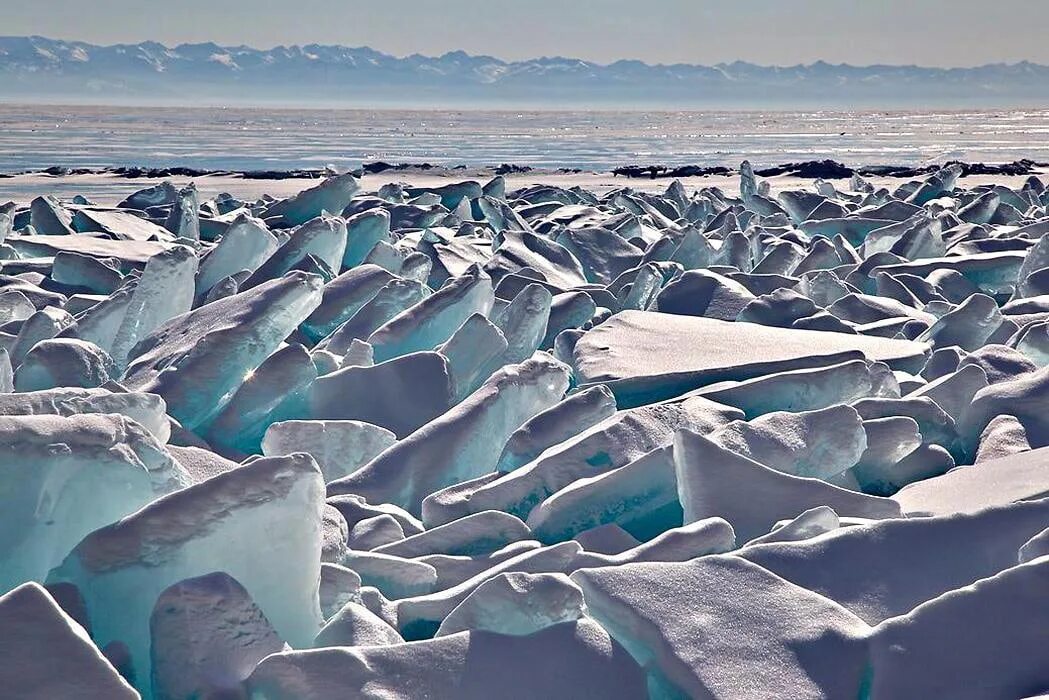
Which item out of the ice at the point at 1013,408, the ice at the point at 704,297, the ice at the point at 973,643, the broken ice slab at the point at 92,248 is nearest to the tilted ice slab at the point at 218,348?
the ice at the point at 704,297

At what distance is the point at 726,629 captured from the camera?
4.71 ft

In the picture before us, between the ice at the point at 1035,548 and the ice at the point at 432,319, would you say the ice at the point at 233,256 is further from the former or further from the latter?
the ice at the point at 1035,548

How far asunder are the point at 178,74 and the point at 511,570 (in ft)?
623

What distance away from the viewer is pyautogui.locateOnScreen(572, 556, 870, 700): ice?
137 centimetres

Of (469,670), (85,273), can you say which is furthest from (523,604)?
(85,273)

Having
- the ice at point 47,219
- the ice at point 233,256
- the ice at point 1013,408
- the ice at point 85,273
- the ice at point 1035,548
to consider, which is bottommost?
the ice at point 47,219

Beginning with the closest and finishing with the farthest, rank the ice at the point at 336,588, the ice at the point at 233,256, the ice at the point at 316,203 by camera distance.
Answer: the ice at the point at 336,588 → the ice at the point at 233,256 → the ice at the point at 316,203

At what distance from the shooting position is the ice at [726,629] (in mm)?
1368

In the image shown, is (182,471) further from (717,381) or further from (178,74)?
(178,74)

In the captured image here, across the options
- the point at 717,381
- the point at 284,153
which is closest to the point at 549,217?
the point at 717,381

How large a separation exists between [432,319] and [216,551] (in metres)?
1.56

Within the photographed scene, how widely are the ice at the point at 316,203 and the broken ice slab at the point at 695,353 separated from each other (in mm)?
3091

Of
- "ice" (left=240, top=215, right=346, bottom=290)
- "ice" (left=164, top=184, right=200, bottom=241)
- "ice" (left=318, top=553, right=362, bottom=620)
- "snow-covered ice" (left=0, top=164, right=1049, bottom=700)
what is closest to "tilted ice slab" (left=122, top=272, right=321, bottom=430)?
"snow-covered ice" (left=0, top=164, right=1049, bottom=700)

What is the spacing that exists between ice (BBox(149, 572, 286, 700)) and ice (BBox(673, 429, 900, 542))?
658 millimetres
